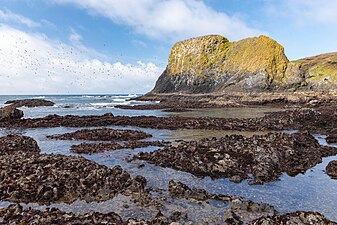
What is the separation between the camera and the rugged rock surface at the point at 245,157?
13.4 meters

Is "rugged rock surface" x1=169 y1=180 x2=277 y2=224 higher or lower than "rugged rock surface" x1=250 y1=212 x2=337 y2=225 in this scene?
lower

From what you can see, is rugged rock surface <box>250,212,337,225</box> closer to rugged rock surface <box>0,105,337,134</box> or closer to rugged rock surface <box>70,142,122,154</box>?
rugged rock surface <box>70,142,122,154</box>

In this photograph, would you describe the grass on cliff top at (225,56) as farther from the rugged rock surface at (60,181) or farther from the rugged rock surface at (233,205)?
the rugged rock surface at (60,181)

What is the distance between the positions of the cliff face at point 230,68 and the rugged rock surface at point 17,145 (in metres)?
81.0

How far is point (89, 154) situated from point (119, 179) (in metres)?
6.59

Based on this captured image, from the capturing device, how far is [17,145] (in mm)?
18266

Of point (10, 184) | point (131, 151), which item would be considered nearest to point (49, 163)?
point (10, 184)

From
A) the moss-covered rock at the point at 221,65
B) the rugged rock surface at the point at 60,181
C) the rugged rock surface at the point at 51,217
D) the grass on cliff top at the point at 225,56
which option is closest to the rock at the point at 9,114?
the rugged rock surface at the point at 60,181

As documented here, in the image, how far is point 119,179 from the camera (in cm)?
1191

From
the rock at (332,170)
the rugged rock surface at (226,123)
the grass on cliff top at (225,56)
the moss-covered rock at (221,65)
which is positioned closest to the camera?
the rock at (332,170)

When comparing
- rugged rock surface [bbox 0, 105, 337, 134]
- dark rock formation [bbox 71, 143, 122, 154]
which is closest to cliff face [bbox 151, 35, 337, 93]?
rugged rock surface [bbox 0, 105, 337, 134]

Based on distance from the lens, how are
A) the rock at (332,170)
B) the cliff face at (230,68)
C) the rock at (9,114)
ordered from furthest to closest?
the cliff face at (230,68) → the rock at (9,114) → the rock at (332,170)

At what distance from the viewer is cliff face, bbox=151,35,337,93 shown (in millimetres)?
89125

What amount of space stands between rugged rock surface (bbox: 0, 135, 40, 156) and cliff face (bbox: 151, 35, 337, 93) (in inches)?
3187
